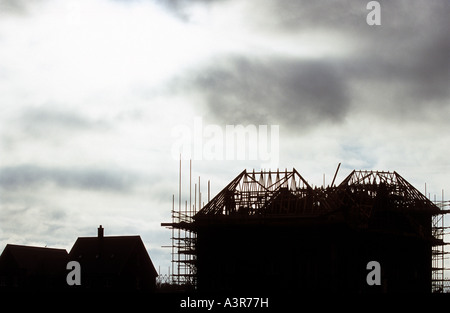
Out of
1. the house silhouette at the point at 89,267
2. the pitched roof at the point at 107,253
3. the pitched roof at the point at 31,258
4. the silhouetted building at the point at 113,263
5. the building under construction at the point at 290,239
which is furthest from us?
the pitched roof at the point at 31,258

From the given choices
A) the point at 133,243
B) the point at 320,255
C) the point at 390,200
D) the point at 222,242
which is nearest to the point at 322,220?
the point at 320,255

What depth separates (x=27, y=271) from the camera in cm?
7356

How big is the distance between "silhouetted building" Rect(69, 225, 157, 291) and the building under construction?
512 inches

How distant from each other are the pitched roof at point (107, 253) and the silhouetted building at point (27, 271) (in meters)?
2.62

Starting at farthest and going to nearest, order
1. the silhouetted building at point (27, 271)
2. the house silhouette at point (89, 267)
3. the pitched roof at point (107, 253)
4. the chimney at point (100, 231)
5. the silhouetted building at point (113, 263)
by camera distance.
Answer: the chimney at point (100, 231) → the silhouetted building at point (27, 271) → the pitched roof at point (107, 253) → the house silhouette at point (89, 267) → the silhouetted building at point (113, 263)

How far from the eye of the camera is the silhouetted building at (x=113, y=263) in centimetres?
7138

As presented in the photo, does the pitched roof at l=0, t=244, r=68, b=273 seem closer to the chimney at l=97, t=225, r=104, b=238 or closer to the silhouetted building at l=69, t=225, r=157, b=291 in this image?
the silhouetted building at l=69, t=225, r=157, b=291

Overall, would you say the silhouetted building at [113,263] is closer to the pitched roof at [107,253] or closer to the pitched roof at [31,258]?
the pitched roof at [107,253]

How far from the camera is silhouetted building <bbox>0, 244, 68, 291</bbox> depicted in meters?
73.4

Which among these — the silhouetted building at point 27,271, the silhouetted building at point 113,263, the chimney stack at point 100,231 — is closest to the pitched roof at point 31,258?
the silhouetted building at point 27,271

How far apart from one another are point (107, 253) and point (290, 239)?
26199 millimetres

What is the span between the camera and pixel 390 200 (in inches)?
2464

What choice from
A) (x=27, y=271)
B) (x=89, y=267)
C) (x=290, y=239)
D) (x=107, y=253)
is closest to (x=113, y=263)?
(x=107, y=253)
